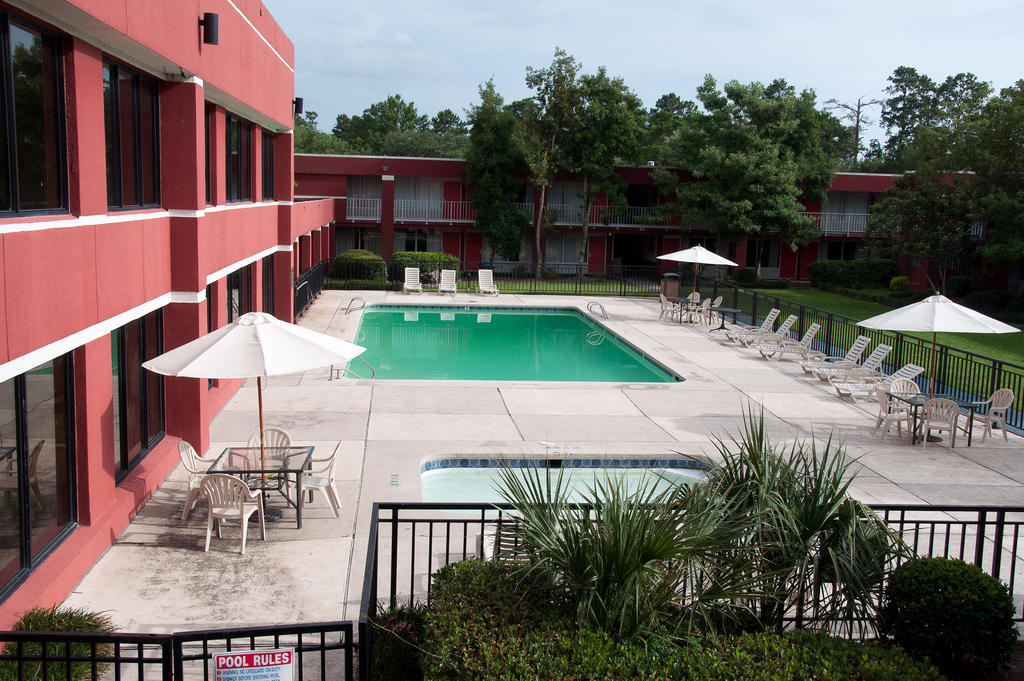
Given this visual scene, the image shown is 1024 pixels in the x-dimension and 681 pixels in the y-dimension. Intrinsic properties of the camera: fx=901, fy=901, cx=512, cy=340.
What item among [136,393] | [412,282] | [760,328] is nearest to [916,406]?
[760,328]

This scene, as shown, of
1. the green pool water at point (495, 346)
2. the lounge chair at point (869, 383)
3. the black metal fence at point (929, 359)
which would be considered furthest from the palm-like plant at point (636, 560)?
the green pool water at point (495, 346)

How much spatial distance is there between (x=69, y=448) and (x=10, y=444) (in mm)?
1177

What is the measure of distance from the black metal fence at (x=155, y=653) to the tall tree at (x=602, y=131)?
35.0m

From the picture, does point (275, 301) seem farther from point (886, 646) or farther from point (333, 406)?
point (886, 646)

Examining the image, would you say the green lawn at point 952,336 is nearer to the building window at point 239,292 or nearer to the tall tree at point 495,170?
the tall tree at point 495,170

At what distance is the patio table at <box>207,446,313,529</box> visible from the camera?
8.98 metres

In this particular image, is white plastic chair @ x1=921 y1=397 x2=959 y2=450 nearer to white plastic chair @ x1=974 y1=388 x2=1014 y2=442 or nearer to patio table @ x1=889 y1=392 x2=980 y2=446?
patio table @ x1=889 y1=392 x2=980 y2=446

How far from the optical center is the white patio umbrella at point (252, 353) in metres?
8.40

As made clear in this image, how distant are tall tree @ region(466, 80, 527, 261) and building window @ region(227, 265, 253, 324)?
23593 millimetres

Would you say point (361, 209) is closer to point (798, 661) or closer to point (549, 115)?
point (549, 115)

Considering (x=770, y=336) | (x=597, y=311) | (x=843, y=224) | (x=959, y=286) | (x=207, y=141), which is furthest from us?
(x=843, y=224)

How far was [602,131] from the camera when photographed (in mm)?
39844

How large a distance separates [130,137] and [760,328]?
55.5 feet

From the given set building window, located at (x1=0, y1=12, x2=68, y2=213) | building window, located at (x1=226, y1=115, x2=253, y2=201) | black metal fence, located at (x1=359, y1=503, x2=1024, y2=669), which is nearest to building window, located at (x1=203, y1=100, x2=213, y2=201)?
building window, located at (x1=226, y1=115, x2=253, y2=201)
